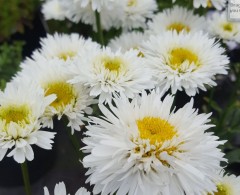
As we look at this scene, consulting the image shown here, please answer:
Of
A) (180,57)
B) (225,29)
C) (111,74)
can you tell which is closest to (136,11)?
(225,29)

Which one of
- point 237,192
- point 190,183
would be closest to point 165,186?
point 190,183

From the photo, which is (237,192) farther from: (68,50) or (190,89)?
(68,50)

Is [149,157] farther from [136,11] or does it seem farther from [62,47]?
[136,11]

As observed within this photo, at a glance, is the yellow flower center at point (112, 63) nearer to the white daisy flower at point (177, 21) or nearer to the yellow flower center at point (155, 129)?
the yellow flower center at point (155, 129)

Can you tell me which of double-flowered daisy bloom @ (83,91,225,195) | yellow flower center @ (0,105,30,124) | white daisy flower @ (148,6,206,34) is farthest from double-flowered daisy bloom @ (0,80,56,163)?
white daisy flower @ (148,6,206,34)

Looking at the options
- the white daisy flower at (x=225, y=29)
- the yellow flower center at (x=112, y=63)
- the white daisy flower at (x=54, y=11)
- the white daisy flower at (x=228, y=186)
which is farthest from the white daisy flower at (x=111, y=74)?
the white daisy flower at (x=54, y=11)
